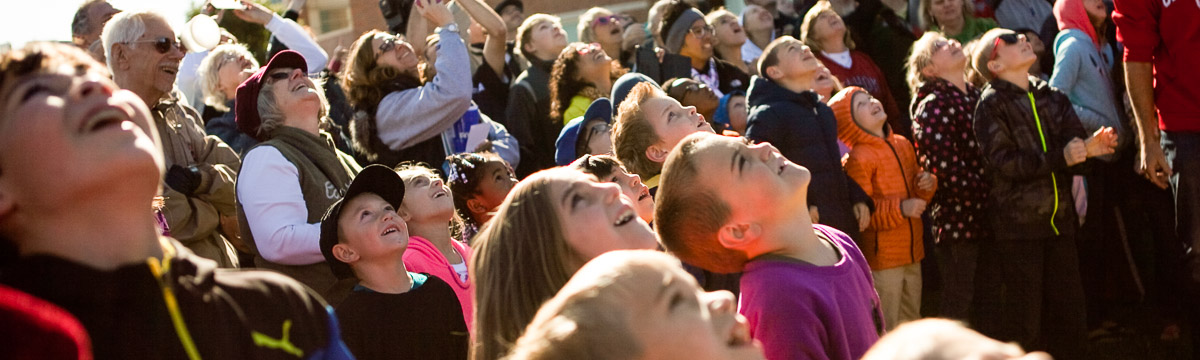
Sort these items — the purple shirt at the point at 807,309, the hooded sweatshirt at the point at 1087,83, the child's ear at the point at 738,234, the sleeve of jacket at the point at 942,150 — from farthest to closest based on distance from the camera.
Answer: the hooded sweatshirt at the point at 1087,83
the sleeve of jacket at the point at 942,150
the child's ear at the point at 738,234
the purple shirt at the point at 807,309

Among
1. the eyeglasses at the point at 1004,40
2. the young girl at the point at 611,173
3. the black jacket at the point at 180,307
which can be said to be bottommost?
the eyeglasses at the point at 1004,40

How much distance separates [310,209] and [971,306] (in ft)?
11.9

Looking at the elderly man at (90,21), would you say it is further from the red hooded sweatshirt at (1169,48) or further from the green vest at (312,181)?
the red hooded sweatshirt at (1169,48)

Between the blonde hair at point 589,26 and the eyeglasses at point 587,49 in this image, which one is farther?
the blonde hair at point 589,26

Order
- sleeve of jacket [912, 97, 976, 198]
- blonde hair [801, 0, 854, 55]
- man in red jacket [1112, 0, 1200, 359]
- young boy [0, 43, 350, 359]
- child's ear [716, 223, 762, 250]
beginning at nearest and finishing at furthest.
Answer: young boy [0, 43, 350, 359], child's ear [716, 223, 762, 250], man in red jacket [1112, 0, 1200, 359], sleeve of jacket [912, 97, 976, 198], blonde hair [801, 0, 854, 55]

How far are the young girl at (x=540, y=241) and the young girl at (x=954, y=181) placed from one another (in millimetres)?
3442

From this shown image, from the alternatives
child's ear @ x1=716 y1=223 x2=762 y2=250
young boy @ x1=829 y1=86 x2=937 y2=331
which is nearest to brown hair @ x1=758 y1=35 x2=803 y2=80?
young boy @ x1=829 y1=86 x2=937 y2=331

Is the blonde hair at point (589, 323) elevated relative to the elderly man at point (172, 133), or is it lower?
elevated

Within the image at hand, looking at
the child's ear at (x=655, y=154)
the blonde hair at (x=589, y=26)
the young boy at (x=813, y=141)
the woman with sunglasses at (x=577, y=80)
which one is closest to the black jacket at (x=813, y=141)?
the young boy at (x=813, y=141)

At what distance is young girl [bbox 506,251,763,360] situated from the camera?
6.41ft

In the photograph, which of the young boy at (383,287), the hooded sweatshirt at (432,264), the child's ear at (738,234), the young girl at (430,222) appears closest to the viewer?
the child's ear at (738,234)

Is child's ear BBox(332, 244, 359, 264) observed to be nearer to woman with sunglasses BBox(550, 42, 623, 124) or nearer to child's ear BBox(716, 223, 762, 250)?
child's ear BBox(716, 223, 762, 250)

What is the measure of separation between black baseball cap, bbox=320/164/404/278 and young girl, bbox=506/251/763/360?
179 cm

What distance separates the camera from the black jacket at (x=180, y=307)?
162cm
